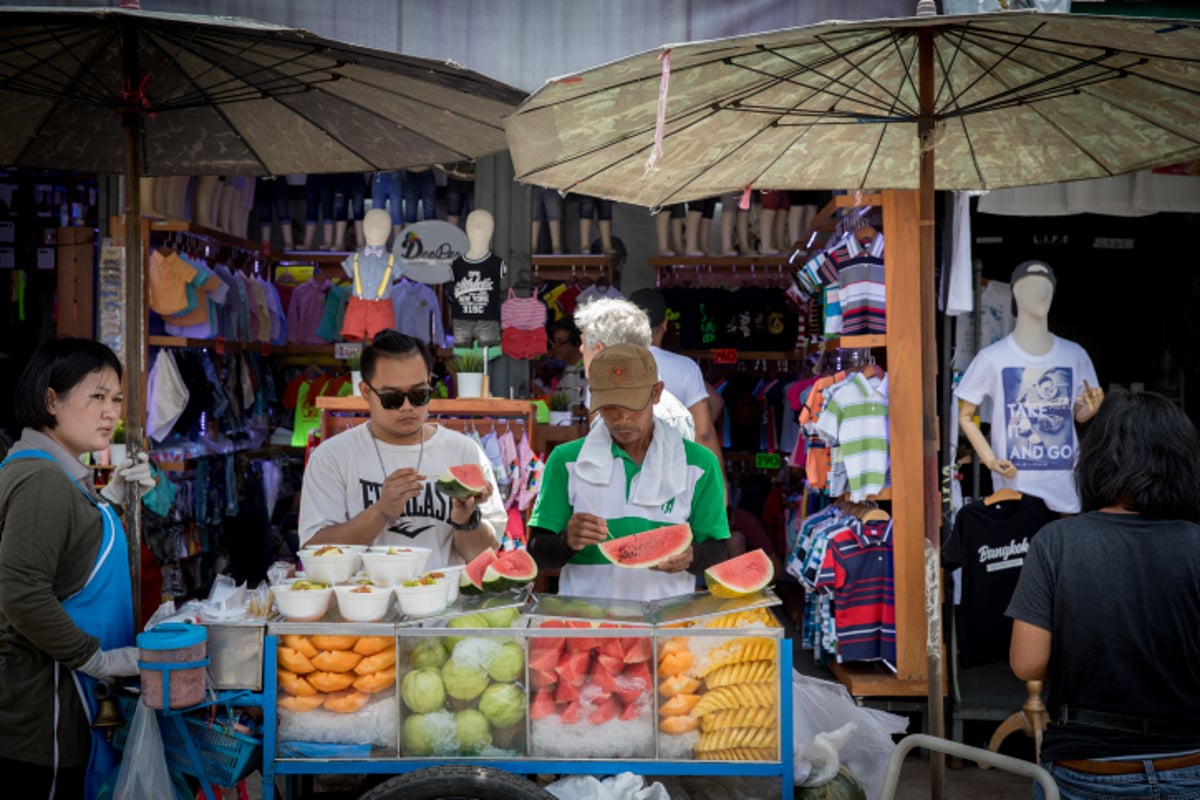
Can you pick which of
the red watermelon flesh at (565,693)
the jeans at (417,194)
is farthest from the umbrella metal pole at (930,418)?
the jeans at (417,194)

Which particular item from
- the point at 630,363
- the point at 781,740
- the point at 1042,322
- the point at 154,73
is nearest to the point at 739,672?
the point at 781,740

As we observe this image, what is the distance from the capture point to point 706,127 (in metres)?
3.41

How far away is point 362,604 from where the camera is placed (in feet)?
9.00

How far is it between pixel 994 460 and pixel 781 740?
9.96ft

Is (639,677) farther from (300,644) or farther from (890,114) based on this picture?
(890,114)

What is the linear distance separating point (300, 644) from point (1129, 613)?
215cm

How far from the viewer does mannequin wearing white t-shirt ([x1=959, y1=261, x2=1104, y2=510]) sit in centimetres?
529

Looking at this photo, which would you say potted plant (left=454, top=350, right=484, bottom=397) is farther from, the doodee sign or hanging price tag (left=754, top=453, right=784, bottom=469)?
hanging price tag (left=754, top=453, right=784, bottom=469)

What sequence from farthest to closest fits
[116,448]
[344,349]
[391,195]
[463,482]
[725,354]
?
[391,195] → [725,354] → [344,349] → [116,448] → [463,482]

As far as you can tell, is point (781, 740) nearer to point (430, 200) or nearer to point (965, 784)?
point (965, 784)

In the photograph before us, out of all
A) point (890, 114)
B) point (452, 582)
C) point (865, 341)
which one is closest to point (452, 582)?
point (452, 582)

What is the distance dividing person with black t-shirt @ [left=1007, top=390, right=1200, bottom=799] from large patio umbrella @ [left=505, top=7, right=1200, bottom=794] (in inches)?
15.2

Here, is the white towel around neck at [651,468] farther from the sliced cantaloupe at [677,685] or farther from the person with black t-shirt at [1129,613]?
the person with black t-shirt at [1129,613]

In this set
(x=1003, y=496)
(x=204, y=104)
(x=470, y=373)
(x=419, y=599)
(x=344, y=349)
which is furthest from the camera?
(x=344, y=349)
